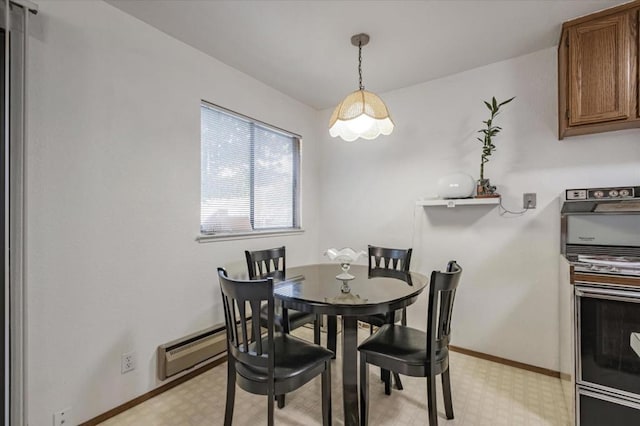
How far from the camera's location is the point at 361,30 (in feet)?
7.11

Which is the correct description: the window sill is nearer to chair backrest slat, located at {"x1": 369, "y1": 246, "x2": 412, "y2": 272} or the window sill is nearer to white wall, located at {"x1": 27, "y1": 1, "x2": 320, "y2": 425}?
white wall, located at {"x1": 27, "y1": 1, "x2": 320, "y2": 425}

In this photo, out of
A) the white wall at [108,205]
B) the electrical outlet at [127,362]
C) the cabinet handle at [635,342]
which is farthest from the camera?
the electrical outlet at [127,362]

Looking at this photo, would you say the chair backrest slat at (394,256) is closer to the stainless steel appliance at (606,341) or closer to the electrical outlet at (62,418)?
the stainless steel appliance at (606,341)

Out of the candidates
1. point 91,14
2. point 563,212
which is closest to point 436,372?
point 563,212

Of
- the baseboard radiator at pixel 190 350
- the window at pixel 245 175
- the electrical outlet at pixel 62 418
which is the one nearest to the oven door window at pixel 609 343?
the baseboard radiator at pixel 190 350

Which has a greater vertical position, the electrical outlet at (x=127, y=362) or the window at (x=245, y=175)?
the window at (x=245, y=175)

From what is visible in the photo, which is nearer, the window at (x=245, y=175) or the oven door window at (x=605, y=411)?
the oven door window at (x=605, y=411)

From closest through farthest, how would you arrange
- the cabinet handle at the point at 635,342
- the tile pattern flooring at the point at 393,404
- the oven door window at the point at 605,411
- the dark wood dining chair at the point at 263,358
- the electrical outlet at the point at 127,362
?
1. the cabinet handle at the point at 635,342
2. the dark wood dining chair at the point at 263,358
3. the oven door window at the point at 605,411
4. the tile pattern flooring at the point at 393,404
5. the electrical outlet at the point at 127,362

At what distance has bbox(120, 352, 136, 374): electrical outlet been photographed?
1.94 m

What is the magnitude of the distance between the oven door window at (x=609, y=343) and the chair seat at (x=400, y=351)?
2.39 ft

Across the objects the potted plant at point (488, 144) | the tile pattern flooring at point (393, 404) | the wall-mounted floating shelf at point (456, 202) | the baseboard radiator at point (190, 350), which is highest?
the potted plant at point (488, 144)

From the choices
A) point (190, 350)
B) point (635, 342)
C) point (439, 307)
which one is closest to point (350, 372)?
point (439, 307)

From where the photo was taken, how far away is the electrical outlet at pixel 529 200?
2.45 metres

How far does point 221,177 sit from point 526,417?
109 inches
